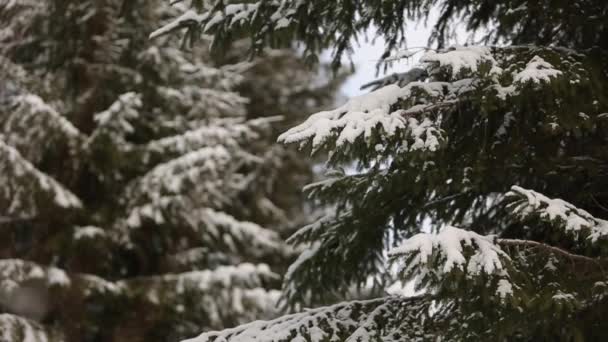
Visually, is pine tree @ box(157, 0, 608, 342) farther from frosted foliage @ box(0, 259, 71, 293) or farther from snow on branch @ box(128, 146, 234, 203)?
frosted foliage @ box(0, 259, 71, 293)

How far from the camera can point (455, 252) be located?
2.21 m

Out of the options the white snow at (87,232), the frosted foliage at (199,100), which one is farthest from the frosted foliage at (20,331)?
the frosted foliage at (199,100)

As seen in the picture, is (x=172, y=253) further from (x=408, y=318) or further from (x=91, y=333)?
(x=408, y=318)

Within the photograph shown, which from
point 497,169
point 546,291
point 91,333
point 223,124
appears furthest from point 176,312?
point 546,291

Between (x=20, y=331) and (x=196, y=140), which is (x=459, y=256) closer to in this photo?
(x=20, y=331)

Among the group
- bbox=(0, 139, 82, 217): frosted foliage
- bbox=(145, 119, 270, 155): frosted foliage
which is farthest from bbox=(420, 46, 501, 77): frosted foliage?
bbox=(145, 119, 270, 155): frosted foliage

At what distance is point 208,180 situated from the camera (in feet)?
26.1

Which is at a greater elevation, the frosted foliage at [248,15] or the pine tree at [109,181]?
the frosted foliage at [248,15]

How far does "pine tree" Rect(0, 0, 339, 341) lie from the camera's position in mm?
7152

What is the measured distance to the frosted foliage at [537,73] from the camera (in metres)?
2.48

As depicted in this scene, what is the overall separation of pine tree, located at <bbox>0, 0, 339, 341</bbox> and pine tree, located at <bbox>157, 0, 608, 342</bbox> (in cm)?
342

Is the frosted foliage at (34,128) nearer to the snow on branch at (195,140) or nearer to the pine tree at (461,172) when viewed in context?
the snow on branch at (195,140)

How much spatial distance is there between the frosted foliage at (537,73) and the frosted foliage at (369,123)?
37 centimetres

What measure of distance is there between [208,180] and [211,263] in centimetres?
235
